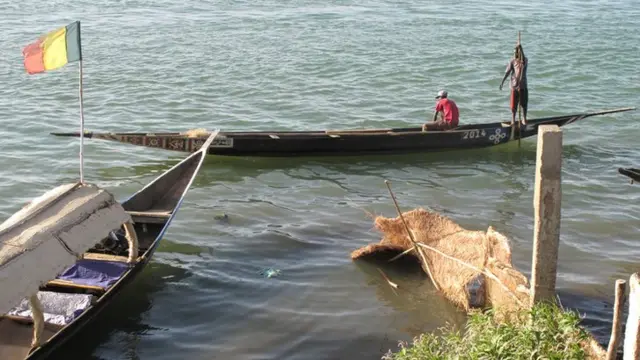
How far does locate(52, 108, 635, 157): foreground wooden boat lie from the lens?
524 inches

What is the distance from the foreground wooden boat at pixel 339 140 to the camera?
13.3 meters

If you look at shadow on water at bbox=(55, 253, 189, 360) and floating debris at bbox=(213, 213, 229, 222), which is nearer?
shadow on water at bbox=(55, 253, 189, 360)

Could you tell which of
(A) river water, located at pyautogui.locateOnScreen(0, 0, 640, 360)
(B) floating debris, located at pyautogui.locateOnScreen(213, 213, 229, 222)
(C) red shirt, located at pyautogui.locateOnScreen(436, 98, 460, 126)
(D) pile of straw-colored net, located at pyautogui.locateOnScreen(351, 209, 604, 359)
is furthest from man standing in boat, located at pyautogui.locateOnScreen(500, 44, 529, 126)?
(B) floating debris, located at pyautogui.locateOnScreen(213, 213, 229, 222)

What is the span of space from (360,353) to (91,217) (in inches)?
120

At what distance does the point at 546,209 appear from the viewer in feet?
24.1

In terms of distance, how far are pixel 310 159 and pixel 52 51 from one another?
595 cm

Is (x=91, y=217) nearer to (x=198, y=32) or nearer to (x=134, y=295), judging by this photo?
(x=134, y=295)

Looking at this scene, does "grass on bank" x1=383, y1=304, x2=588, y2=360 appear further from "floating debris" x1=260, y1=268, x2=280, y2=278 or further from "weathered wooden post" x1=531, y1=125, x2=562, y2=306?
"floating debris" x1=260, y1=268, x2=280, y2=278

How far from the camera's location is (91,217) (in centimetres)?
809

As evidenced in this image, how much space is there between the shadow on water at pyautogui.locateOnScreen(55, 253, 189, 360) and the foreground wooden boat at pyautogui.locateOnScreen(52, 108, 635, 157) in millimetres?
3642

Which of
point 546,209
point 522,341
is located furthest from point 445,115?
point 522,341

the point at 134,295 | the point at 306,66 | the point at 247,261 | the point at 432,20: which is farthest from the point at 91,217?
the point at 432,20

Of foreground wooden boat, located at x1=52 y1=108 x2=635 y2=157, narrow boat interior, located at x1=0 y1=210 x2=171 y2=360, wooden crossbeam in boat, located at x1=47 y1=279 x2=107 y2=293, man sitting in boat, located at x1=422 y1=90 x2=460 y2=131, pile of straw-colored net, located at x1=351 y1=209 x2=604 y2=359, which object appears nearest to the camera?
narrow boat interior, located at x1=0 y1=210 x2=171 y2=360

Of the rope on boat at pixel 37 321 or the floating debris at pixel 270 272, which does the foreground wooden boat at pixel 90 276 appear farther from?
the floating debris at pixel 270 272
